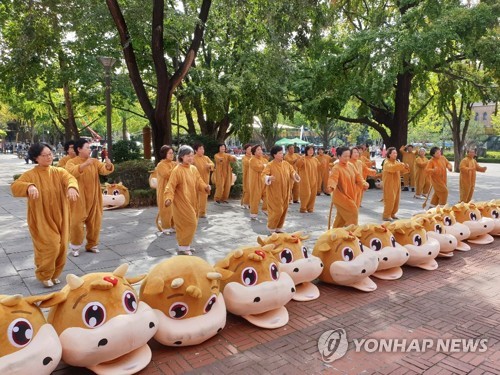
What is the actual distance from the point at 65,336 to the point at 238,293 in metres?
1.66

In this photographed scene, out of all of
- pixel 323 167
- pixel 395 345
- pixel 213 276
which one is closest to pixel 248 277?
pixel 213 276

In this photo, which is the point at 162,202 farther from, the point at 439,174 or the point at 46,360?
the point at 439,174

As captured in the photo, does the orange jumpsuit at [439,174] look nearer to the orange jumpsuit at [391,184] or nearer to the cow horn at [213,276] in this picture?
the orange jumpsuit at [391,184]

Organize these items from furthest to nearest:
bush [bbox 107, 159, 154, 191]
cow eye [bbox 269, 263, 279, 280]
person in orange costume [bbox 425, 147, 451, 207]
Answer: bush [bbox 107, 159, 154, 191] < person in orange costume [bbox 425, 147, 451, 207] < cow eye [bbox 269, 263, 279, 280]

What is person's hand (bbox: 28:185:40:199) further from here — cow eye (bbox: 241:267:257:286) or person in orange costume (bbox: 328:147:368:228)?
→ person in orange costume (bbox: 328:147:368:228)

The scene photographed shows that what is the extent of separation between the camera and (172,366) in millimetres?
3510

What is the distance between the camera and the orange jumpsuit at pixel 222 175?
12203mm

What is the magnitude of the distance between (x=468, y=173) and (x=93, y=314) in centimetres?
1117

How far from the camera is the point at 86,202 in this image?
6590 millimetres

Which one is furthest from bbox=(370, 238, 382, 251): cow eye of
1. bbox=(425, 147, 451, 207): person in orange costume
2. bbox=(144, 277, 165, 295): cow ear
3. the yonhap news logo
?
bbox=(425, 147, 451, 207): person in orange costume

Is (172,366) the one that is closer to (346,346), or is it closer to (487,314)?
(346,346)

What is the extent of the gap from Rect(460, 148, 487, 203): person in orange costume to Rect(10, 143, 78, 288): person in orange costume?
10.5m

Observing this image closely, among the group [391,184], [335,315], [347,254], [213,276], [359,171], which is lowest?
[335,315]

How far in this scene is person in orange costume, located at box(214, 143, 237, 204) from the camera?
40.0ft
